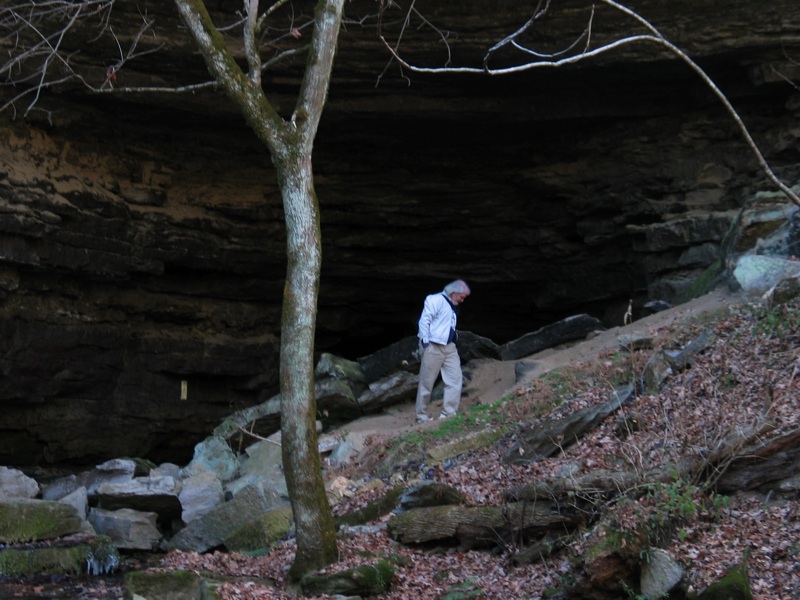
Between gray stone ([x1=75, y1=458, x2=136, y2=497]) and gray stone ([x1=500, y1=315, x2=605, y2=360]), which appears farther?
gray stone ([x1=500, y1=315, x2=605, y2=360])

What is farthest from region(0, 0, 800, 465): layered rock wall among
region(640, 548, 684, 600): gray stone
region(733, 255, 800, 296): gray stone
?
region(640, 548, 684, 600): gray stone

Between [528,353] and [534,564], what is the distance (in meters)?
8.00

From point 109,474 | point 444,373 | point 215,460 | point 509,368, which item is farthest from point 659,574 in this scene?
point 109,474

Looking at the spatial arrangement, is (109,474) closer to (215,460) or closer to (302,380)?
(215,460)

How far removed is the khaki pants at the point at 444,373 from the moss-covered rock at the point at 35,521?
456 centimetres

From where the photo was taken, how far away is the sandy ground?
11438 mm

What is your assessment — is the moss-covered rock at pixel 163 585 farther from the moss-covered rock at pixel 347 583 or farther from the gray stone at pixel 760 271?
the gray stone at pixel 760 271

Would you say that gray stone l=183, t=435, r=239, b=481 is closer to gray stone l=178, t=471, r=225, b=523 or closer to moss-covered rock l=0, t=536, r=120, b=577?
gray stone l=178, t=471, r=225, b=523

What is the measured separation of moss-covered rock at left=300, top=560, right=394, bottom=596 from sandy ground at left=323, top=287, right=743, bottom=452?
4968 mm

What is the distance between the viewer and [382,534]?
24.9ft

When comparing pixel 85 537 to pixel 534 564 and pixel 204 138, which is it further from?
pixel 204 138

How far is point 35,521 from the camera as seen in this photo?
10.4 meters

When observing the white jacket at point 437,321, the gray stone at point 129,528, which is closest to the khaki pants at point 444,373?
the white jacket at point 437,321

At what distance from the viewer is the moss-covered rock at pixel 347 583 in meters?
6.37
